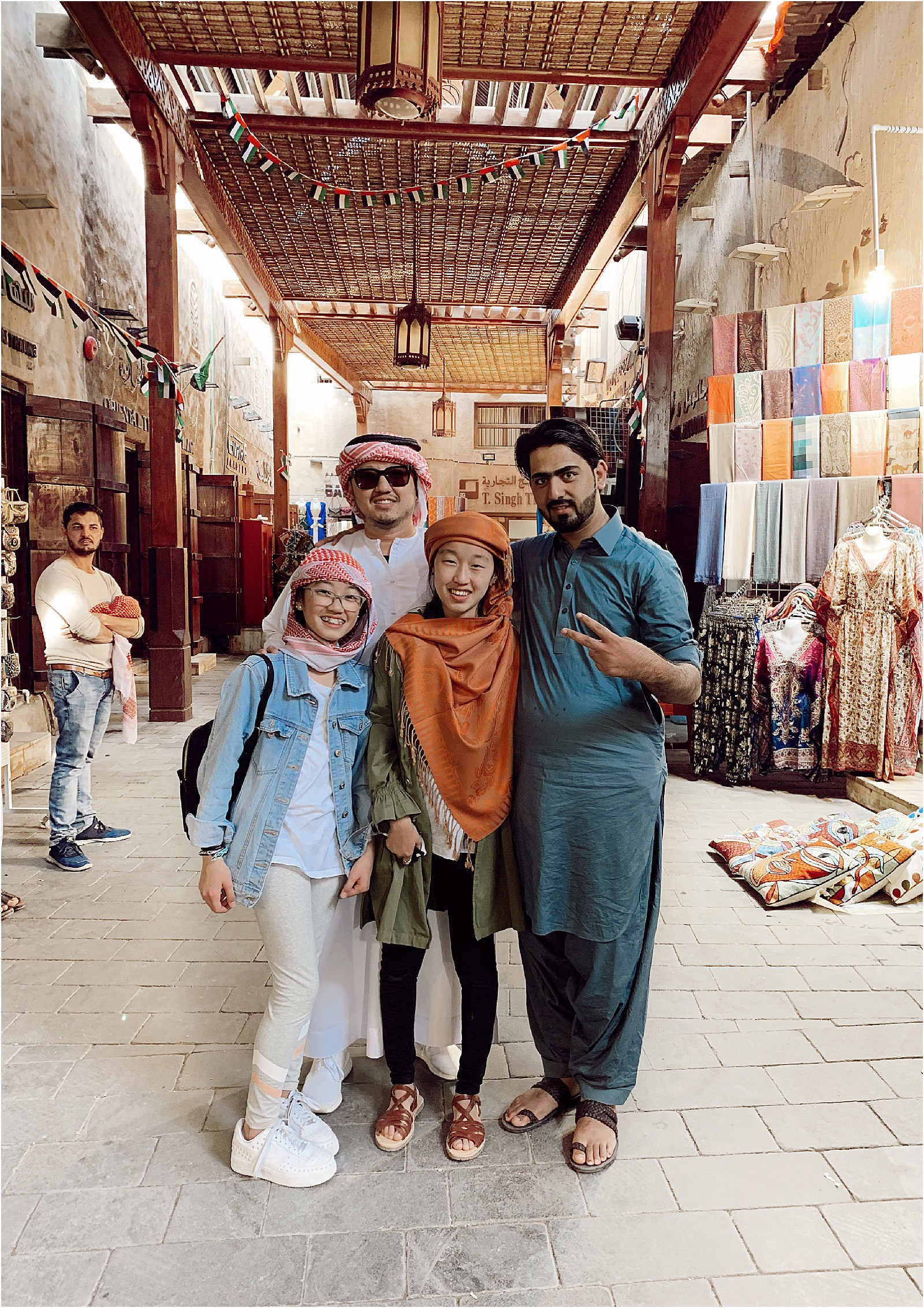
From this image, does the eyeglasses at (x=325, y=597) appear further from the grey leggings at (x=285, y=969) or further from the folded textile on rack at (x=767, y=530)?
the folded textile on rack at (x=767, y=530)

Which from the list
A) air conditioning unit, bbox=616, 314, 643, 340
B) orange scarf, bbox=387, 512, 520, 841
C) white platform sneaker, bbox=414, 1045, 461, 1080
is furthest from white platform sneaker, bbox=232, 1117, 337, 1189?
air conditioning unit, bbox=616, 314, 643, 340

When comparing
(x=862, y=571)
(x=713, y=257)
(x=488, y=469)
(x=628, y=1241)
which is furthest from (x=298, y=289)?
(x=628, y=1241)

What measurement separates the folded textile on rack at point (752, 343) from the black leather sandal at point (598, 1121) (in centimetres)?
493

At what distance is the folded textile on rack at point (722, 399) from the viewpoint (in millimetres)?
5727

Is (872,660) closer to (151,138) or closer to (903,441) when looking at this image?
(903,441)

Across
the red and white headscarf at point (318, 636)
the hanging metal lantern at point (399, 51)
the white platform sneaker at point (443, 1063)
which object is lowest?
the white platform sneaker at point (443, 1063)

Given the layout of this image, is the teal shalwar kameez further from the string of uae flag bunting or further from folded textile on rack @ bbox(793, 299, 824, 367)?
the string of uae flag bunting

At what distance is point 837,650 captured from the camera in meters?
5.13

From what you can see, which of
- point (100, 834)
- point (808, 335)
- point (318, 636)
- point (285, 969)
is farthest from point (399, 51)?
point (100, 834)

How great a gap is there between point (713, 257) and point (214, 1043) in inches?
336

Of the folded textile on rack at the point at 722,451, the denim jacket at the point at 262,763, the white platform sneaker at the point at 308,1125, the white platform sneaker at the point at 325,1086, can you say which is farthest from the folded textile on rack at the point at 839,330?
the white platform sneaker at the point at 308,1125

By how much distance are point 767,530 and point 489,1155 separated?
15.0 ft

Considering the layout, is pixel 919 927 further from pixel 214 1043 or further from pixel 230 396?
pixel 230 396

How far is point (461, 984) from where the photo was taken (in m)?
2.16
